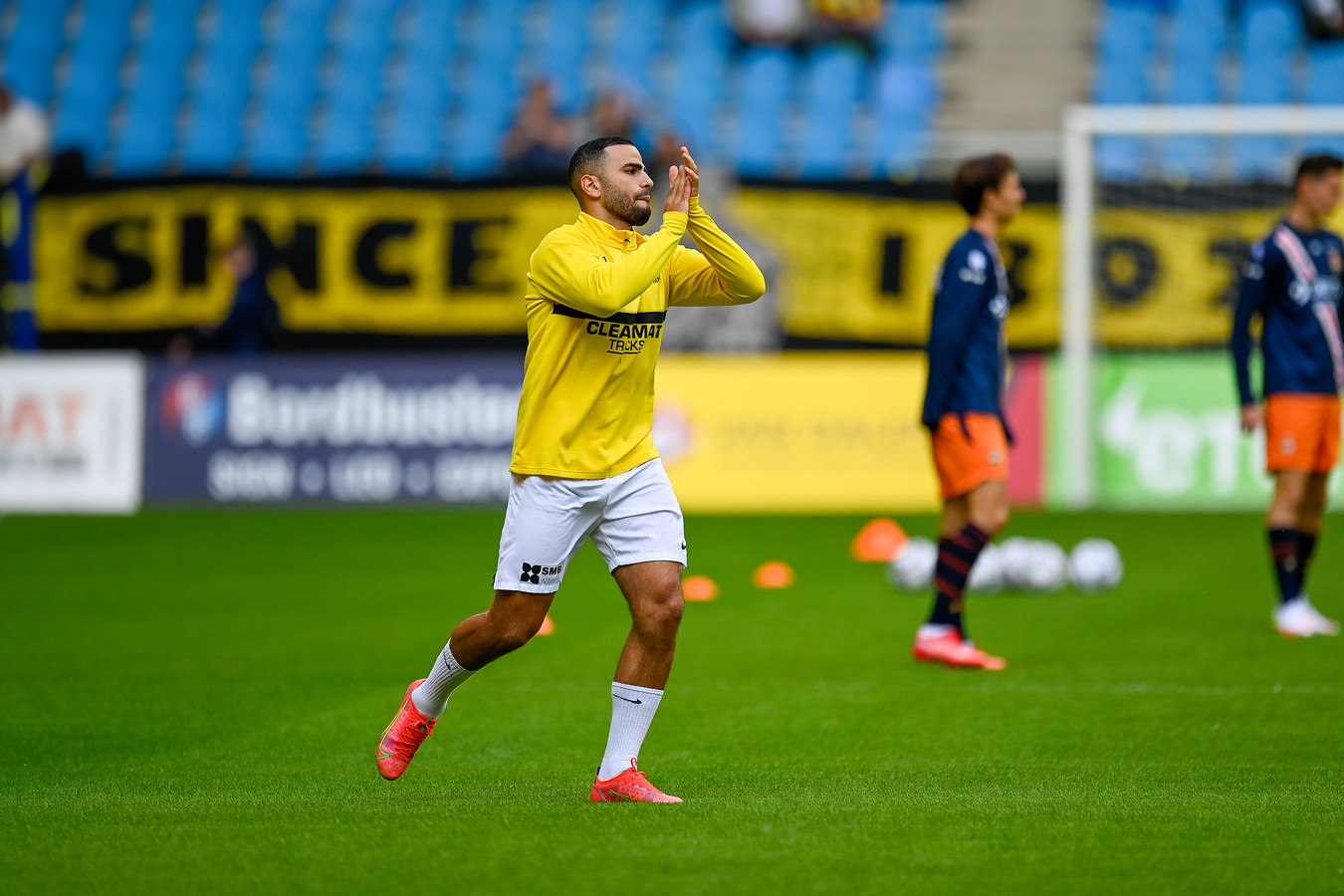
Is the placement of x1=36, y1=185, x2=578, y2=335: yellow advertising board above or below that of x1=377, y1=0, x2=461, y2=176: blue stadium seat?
below

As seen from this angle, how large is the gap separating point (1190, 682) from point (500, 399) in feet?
32.1

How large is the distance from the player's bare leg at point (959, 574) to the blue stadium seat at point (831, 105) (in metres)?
12.0

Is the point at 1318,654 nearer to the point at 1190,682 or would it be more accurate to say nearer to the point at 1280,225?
the point at 1190,682

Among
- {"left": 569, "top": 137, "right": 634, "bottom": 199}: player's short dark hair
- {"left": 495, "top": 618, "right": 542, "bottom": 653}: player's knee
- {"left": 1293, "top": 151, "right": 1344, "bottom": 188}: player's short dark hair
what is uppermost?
{"left": 1293, "top": 151, "right": 1344, "bottom": 188}: player's short dark hair

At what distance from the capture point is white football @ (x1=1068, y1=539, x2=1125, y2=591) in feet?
33.8

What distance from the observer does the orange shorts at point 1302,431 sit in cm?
831

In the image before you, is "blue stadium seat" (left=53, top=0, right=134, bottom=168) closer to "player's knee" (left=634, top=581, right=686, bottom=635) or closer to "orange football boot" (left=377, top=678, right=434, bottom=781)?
"orange football boot" (left=377, top=678, right=434, bottom=781)

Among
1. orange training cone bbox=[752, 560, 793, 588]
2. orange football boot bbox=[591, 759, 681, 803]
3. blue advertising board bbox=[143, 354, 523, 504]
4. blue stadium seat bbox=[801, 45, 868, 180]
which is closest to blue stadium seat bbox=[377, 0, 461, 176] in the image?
blue advertising board bbox=[143, 354, 523, 504]

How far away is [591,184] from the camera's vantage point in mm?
4961

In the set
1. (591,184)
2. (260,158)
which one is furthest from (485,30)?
(591,184)

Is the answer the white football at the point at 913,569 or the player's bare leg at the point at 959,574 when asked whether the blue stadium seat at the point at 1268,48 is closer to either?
the white football at the point at 913,569

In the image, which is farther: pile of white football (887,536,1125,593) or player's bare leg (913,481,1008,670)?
pile of white football (887,536,1125,593)

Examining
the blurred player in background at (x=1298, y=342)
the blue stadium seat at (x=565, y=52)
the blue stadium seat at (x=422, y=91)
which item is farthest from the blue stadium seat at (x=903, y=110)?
the blurred player in background at (x=1298, y=342)

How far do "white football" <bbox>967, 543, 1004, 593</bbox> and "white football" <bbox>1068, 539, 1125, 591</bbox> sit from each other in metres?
0.44
